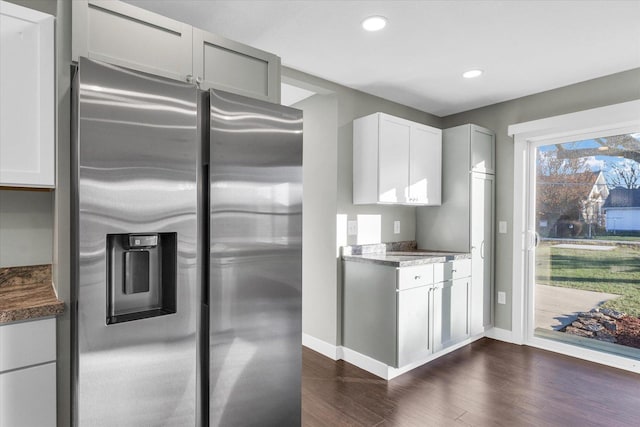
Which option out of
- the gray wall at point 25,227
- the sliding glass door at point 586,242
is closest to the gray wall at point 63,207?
the gray wall at point 25,227

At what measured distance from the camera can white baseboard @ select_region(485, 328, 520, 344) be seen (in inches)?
141

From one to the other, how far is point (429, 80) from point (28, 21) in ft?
9.07

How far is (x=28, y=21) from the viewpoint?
1.46m

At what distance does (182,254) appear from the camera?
4.93 ft

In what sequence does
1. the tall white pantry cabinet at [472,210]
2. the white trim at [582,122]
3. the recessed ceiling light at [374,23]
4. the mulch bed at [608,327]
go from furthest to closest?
the tall white pantry cabinet at [472,210], the mulch bed at [608,327], the white trim at [582,122], the recessed ceiling light at [374,23]

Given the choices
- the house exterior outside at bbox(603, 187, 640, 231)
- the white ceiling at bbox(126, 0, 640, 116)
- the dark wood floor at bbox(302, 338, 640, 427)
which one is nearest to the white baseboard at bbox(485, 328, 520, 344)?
the dark wood floor at bbox(302, 338, 640, 427)

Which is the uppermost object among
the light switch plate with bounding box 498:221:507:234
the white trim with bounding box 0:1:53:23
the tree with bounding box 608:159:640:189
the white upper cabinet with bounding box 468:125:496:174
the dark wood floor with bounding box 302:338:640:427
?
the white trim with bounding box 0:1:53:23

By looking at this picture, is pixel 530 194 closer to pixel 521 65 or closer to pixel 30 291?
pixel 521 65

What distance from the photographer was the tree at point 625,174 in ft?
9.77

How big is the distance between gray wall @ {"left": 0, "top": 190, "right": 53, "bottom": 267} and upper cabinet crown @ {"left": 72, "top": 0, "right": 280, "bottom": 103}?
80 cm

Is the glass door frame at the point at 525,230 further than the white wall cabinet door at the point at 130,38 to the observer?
Yes

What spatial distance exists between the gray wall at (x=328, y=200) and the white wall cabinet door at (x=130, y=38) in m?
1.37

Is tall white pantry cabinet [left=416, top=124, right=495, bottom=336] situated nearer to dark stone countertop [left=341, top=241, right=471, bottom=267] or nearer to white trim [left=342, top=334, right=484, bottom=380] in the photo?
dark stone countertop [left=341, top=241, right=471, bottom=267]

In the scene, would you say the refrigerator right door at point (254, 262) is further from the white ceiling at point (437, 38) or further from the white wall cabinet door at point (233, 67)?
the white ceiling at point (437, 38)
